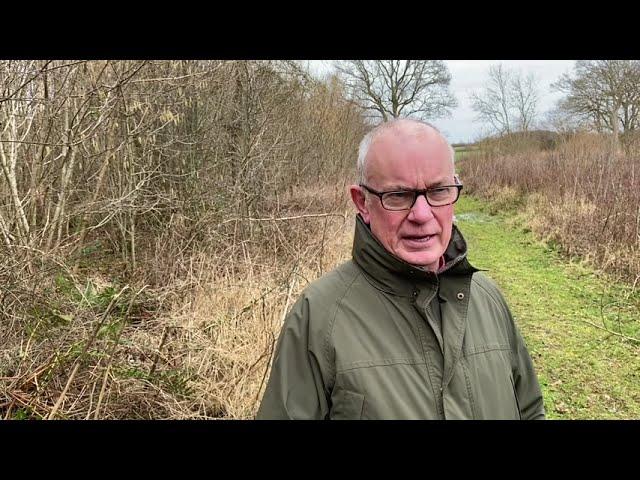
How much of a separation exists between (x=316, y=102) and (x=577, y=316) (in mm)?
9255

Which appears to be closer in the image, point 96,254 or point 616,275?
point 96,254

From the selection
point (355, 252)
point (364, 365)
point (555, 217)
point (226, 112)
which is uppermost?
point (226, 112)

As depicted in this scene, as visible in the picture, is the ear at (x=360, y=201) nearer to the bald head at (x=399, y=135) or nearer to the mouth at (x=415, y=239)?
the bald head at (x=399, y=135)

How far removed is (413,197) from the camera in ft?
4.85

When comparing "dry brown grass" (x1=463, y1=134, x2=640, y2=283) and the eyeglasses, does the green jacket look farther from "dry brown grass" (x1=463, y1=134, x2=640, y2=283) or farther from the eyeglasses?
"dry brown grass" (x1=463, y1=134, x2=640, y2=283)

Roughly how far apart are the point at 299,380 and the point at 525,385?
825mm

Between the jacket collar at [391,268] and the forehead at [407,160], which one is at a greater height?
the forehead at [407,160]

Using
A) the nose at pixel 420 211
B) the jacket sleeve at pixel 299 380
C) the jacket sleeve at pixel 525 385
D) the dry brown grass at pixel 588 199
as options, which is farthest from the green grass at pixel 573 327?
the jacket sleeve at pixel 299 380

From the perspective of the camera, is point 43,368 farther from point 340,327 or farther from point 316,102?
point 316,102

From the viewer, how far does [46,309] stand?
4.29 metres

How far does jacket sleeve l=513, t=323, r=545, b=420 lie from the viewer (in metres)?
1.59

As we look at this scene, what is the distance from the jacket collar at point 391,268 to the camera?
1414mm

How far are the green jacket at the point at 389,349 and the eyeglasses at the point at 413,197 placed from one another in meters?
0.12

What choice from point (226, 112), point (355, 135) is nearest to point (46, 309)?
point (226, 112)
